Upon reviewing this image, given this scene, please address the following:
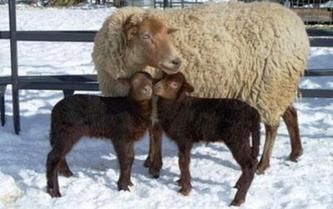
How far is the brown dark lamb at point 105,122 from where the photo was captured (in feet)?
18.7

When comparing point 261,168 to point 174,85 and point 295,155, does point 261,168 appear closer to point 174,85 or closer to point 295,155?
point 295,155

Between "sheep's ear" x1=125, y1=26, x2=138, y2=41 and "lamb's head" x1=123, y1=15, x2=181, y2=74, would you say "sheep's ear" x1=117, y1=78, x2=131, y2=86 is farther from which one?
"sheep's ear" x1=125, y1=26, x2=138, y2=41

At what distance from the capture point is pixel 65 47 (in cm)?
1479

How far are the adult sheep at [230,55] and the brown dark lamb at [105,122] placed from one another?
52 cm

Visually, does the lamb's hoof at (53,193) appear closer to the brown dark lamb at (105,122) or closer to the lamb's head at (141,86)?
the brown dark lamb at (105,122)

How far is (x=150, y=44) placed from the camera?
6.00 m

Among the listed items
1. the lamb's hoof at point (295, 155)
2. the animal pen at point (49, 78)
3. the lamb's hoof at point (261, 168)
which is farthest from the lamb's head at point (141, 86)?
the animal pen at point (49, 78)

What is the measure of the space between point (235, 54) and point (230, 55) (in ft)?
0.18

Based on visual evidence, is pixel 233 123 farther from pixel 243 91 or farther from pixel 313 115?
pixel 313 115

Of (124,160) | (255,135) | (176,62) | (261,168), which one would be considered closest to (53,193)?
(124,160)

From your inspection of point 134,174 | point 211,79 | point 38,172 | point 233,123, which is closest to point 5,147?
point 38,172

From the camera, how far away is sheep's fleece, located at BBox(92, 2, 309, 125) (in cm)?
641

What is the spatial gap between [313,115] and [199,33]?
9.65ft

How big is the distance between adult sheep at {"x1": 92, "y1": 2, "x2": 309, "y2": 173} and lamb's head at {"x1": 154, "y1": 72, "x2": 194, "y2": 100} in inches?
22.8
